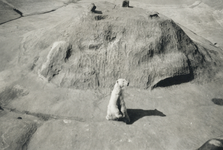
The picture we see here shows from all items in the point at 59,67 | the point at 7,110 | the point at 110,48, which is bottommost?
the point at 7,110

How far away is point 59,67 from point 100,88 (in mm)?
1490

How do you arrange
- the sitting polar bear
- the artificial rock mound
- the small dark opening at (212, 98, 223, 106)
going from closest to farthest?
the sitting polar bear < the small dark opening at (212, 98, 223, 106) < the artificial rock mound

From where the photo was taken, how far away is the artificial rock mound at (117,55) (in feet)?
21.6

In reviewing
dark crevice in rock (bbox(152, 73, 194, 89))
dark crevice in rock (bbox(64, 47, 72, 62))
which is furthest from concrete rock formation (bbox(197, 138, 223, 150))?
dark crevice in rock (bbox(64, 47, 72, 62))

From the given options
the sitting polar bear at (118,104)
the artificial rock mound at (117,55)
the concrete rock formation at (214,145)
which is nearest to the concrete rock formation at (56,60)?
the artificial rock mound at (117,55)

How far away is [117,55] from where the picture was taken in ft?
21.9

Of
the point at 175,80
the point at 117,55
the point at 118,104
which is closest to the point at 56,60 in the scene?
the point at 117,55

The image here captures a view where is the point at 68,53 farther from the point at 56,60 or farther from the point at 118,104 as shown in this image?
the point at 118,104

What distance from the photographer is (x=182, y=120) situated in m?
5.50

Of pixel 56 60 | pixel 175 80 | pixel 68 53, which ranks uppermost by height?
pixel 68 53

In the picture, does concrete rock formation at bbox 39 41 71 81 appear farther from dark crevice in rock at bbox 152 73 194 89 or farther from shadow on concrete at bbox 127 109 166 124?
dark crevice in rock at bbox 152 73 194 89

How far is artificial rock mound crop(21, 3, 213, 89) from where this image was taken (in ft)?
21.6

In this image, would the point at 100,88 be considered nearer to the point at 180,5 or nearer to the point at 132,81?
the point at 132,81

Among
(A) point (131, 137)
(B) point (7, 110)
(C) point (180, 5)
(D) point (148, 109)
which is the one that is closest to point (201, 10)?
(C) point (180, 5)
